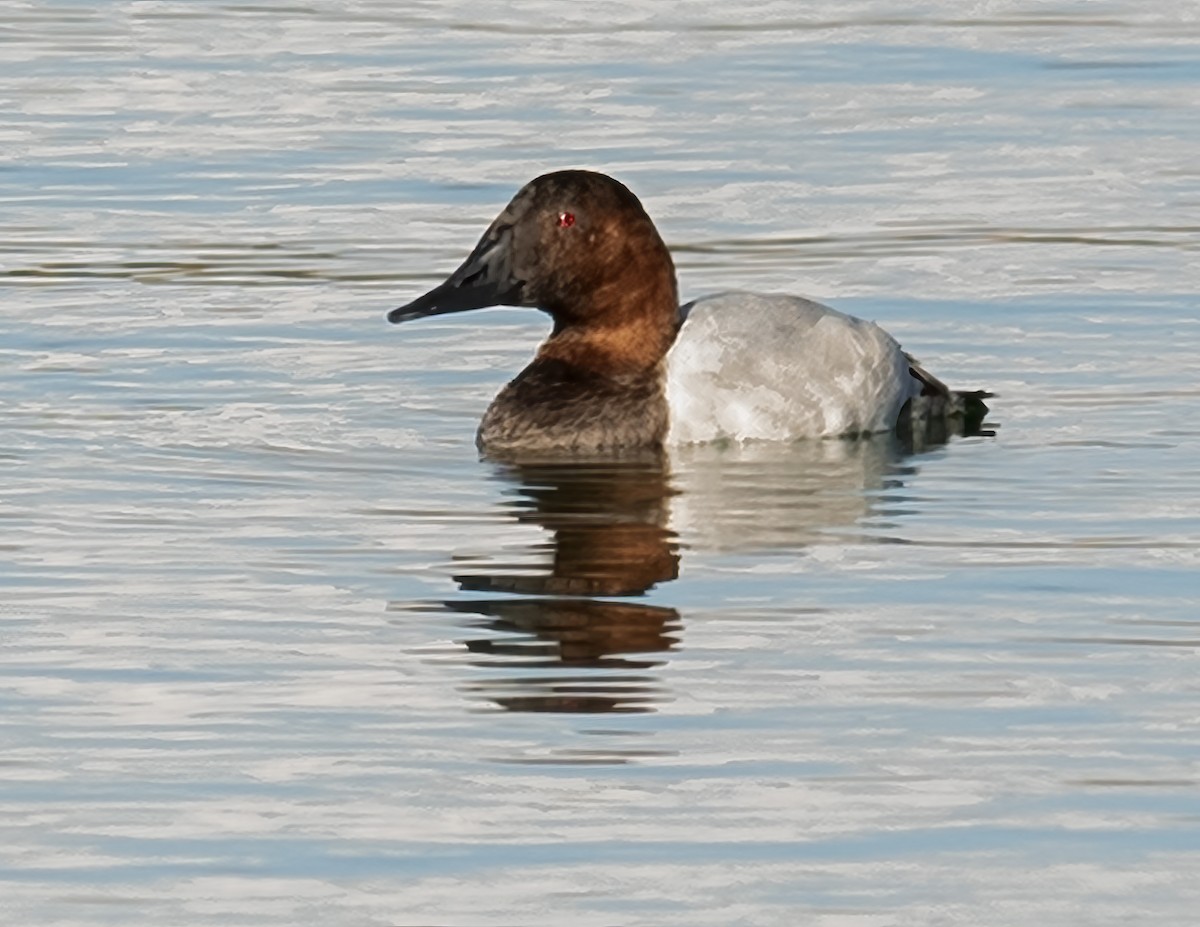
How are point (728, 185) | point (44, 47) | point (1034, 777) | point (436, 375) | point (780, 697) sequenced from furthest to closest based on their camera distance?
point (44, 47)
point (728, 185)
point (436, 375)
point (780, 697)
point (1034, 777)

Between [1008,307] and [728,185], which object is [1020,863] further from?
[728,185]

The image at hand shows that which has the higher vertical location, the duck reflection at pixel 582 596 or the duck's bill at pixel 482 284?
the duck's bill at pixel 482 284

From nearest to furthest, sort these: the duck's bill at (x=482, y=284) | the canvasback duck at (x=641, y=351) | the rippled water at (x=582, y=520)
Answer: the rippled water at (x=582, y=520) → the canvasback duck at (x=641, y=351) → the duck's bill at (x=482, y=284)

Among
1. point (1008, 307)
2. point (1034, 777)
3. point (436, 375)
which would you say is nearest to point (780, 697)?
point (1034, 777)

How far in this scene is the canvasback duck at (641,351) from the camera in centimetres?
1085

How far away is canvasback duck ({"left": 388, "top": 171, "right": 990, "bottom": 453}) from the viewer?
35.6ft

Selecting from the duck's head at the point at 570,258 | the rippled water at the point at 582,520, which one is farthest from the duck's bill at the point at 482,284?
the rippled water at the point at 582,520

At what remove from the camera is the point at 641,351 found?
36.5 ft

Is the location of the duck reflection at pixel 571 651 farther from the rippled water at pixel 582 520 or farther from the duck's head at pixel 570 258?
the duck's head at pixel 570 258

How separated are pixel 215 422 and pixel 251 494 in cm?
108

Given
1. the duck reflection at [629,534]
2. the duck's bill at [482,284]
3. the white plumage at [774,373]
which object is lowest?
the duck reflection at [629,534]

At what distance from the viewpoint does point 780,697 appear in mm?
7461

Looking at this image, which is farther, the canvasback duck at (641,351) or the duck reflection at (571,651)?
the canvasback duck at (641,351)

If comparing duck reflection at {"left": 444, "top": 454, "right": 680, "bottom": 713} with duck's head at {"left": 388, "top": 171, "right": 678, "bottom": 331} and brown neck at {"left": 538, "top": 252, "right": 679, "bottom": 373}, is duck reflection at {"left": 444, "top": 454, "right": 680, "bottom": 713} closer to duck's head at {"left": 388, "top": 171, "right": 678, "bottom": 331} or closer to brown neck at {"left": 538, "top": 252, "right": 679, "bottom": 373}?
brown neck at {"left": 538, "top": 252, "right": 679, "bottom": 373}
